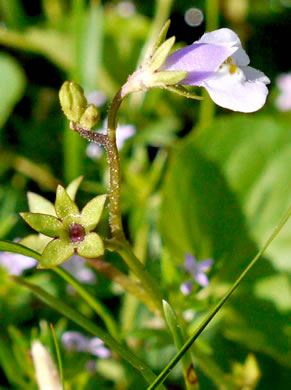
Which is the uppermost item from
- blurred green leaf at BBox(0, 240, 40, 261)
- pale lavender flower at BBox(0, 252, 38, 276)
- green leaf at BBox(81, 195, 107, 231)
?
green leaf at BBox(81, 195, 107, 231)

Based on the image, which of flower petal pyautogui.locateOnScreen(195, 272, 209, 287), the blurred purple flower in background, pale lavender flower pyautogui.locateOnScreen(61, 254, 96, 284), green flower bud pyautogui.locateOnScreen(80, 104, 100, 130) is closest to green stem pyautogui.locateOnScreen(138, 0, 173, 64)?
the blurred purple flower in background

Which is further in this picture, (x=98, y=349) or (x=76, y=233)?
(x=98, y=349)

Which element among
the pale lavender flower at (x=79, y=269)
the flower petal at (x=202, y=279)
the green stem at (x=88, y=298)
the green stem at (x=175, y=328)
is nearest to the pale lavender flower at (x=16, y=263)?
the pale lavender flower at (x=79, y=269)

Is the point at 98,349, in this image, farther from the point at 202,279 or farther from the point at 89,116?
the point at 89,116

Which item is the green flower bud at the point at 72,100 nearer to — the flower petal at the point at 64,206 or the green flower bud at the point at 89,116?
the green flower bud at the point at 89,116

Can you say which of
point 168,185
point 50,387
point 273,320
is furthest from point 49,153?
point 50,387

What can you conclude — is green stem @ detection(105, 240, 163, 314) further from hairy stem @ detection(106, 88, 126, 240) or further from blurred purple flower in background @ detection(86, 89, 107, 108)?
blurred purple flower in background @ detection(86, 89, 107, 108)

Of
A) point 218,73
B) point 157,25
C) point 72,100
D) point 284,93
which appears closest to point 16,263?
point 72,100
